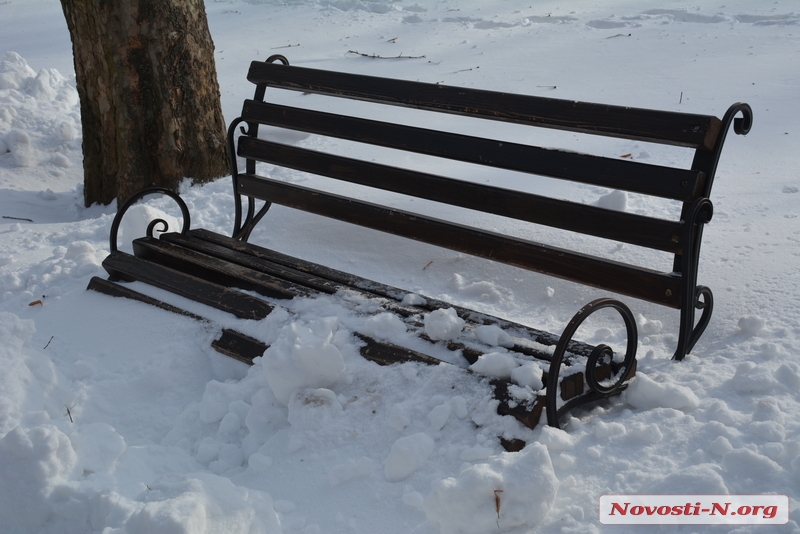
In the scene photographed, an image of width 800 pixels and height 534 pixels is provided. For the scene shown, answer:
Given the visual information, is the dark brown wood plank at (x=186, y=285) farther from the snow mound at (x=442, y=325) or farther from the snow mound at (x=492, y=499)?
the snow mound at (x=492, y=499)

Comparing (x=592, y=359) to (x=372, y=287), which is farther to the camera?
(x=372, y=287)

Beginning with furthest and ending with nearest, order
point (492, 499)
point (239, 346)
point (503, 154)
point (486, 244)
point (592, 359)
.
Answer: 1. point (486, 244)
2. point (503, 154)
3. point (239, 346)
4. point (592, 359)
5. point (492, 499)

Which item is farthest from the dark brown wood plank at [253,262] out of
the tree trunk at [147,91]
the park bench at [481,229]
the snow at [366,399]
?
the tree trunk at [147,91]

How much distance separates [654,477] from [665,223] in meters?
0.92

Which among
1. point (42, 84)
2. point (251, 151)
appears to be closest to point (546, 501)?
point (251, 151)

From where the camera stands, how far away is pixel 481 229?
312 centimetres

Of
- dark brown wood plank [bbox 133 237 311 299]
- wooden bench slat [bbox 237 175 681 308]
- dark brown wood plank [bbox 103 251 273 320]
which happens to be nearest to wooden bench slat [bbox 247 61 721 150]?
wooden bench slat [bbox 237 175 681 308]

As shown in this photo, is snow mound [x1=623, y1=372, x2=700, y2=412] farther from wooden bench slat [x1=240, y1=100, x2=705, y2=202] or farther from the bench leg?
wooden bench slat [x1=240, y1=100, x2=705, y2=202]

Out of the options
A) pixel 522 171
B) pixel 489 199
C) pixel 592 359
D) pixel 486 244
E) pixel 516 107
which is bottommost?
pixel 592 359

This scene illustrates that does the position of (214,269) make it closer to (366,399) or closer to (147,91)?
(366,399)

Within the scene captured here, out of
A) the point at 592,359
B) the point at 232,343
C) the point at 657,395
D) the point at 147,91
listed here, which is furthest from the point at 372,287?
the point at 147,91

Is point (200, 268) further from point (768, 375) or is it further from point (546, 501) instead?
point (768, 375)

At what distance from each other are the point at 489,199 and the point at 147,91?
2656 millimetres

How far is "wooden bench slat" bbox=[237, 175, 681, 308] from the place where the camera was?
2.61 metres
